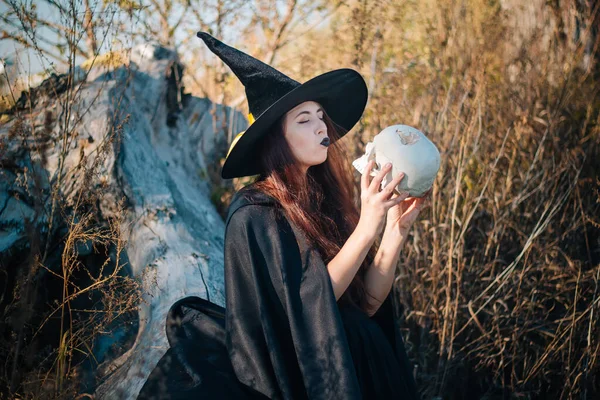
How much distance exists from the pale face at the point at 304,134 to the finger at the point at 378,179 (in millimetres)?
367

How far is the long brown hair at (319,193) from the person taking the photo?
6.93 ft

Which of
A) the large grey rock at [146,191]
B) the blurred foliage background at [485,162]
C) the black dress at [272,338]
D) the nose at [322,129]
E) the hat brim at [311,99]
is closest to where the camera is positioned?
the black dress at [272,338]

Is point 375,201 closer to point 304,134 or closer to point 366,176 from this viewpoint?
point 366,176

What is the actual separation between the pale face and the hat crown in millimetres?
105

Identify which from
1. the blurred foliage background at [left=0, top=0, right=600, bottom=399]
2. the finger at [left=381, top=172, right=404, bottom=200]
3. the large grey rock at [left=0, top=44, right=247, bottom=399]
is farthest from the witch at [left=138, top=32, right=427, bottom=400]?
the blurred foliage background at [left=0, top=0, right=600, bottom=399]

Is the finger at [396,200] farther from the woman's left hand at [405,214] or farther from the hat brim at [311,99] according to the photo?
the hat brim at [311,99]

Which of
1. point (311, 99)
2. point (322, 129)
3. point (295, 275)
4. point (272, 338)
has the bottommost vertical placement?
point (272, 338)

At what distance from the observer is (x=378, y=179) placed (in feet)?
6.14

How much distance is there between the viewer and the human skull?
1910 millimetres

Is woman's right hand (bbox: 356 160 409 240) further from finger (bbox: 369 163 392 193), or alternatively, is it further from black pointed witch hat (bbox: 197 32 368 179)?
black pointed witch hat (bbox: 197 32 368 179)

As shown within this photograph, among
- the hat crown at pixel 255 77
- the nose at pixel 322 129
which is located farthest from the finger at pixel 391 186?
the hat crown at pixel 255 77

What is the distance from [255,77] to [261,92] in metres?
0.07

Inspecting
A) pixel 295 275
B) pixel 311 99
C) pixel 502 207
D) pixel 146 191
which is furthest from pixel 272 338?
pixel 502 207

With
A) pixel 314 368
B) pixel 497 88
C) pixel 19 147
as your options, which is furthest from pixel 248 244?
pixel 497 88
